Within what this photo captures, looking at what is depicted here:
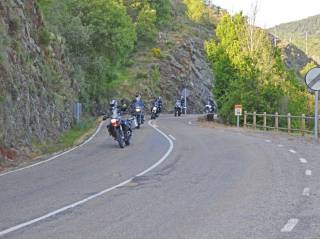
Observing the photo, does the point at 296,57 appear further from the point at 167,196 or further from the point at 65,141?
the point at 167,196

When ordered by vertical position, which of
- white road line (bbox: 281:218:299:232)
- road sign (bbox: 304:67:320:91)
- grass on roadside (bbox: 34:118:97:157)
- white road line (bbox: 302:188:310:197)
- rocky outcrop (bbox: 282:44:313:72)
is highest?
rocky outcrop (bbox: 282:44:313:72)

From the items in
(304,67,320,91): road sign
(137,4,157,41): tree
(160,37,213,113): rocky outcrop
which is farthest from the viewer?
(137,4,157,41): tree

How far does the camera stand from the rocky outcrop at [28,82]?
20438 millimetres

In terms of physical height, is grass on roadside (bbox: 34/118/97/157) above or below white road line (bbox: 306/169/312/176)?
below

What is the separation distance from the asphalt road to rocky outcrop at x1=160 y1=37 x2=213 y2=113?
5641cm

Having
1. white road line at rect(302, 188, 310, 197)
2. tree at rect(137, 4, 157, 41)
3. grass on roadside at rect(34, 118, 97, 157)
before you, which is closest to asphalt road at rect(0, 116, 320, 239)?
white road line at rect(302, 188, 310, 197)

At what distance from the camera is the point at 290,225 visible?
8.31 m

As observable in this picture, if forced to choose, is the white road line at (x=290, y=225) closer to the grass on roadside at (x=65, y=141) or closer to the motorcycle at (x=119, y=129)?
the grass on roadside at (x=65, y=141)

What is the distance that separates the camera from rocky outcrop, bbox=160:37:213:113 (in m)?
76.2

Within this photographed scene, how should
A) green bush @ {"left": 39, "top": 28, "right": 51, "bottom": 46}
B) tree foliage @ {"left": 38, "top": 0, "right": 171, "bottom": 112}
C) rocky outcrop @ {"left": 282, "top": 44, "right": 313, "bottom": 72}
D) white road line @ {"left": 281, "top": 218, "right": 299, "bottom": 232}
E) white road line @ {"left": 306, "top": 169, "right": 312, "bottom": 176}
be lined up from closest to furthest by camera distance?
1. white road line @ {"left": 281, "top": 218, "right": 299, "bottom": 232}
2. white road line @ {"left": 306, "top": 169, "right": 312, "bottom": 176}
3. green bush @ {"left": 39, "top": 28, "right": 51, "bottom": 46}
4. tree foliage @ {"left": 38, "top": 0, "right": 171, "bottom": 112}
5. rocky outcrop @ {"left": 282, "top": 44, "right": 313, "bottom": 72}

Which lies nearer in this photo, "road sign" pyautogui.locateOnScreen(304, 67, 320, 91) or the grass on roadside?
the grass on roadside

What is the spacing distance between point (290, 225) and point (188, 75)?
71.3m

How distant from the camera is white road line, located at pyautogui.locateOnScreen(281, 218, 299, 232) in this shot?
806cm

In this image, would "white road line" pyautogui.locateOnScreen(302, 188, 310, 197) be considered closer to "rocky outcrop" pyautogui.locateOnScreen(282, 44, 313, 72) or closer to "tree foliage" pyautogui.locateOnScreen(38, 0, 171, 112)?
"tree foliage" pyautogui.locateOnScreen(38, 0, 171, 112)
